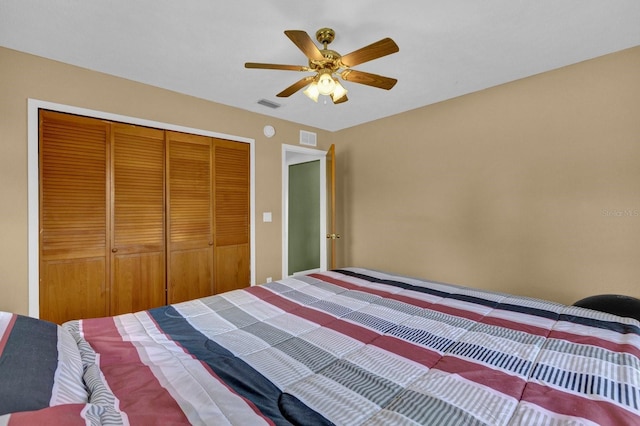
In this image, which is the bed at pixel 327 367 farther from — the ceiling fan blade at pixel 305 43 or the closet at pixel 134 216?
the ceiling fan blade at pixel 305 43

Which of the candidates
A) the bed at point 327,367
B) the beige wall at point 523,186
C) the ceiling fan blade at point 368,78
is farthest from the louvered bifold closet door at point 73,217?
the beige wall at point 523,186

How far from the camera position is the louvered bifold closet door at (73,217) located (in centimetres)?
222

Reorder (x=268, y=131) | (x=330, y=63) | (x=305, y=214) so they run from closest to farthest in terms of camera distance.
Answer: (x=330, y=63), (x=268, y=131), (x=305, y=214)

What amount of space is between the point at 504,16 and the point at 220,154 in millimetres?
2717

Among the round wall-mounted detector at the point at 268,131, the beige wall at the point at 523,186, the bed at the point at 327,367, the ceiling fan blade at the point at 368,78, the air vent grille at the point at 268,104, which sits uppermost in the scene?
the air vent grille at the point at 268,104

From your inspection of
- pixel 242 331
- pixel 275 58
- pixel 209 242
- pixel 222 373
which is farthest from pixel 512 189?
pixel 209 242

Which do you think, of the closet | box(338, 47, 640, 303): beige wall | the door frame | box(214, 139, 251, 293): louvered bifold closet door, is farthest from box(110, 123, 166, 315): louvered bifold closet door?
box(338, 47, 640, 303): beige wall

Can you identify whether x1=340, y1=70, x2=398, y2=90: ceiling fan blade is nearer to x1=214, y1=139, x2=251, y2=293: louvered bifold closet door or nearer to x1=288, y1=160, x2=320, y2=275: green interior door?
x1=214, y1=139, x2=251, y2=293: louvered bifold closet door

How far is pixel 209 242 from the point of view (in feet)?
10.1

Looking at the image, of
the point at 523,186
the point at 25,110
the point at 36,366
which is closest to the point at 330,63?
the point at 36,366

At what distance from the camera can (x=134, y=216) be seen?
8.58 feet

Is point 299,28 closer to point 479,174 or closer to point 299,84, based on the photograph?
point 299,84

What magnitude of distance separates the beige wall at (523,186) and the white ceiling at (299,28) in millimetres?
288

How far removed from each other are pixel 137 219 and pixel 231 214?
3.03 ft
